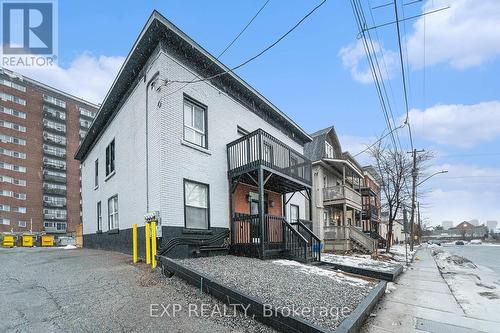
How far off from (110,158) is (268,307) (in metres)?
12.5

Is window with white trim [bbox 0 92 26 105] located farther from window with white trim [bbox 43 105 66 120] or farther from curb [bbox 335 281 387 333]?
curb [bbox 335 281 387 333]

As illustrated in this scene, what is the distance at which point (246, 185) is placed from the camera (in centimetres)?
1322

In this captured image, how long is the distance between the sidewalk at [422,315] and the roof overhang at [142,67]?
6.72 meters

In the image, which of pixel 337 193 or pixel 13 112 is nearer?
pixel 337 193

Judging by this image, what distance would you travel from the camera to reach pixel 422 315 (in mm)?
5980

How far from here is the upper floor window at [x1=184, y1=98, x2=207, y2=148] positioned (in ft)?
35.3

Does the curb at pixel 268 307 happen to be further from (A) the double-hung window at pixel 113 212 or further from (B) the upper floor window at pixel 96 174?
(B) the upper floor window at pixel 96 174

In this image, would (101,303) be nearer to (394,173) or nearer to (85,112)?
(394,173)

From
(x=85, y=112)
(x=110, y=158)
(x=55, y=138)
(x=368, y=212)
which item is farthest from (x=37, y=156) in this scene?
(x=368, y=212)

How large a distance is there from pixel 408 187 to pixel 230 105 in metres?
18.8

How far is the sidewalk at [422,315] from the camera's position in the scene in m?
5.21

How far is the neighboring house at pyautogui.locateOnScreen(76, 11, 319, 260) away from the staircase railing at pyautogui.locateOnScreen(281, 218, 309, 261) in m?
0.04

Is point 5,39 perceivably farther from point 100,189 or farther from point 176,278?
point 176,278

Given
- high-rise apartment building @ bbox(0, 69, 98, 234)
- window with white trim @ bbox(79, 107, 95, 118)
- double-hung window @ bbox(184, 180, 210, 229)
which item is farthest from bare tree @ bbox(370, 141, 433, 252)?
window with white trim @ bbox(79, 107, 95, 118)
